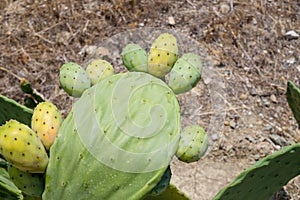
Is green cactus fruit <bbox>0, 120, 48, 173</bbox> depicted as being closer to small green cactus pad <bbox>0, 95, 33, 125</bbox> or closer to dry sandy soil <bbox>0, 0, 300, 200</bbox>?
small green cactus pad <bbox>0, 95, 33, 125</bbox>

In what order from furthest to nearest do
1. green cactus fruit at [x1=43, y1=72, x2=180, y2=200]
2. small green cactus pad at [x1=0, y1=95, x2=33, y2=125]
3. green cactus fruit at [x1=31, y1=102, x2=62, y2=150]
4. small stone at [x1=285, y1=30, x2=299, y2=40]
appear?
small stone at [x1=285, y1=30, x2=299, y2=40], small green cactus pad at [x1=0, y1=95, x2=33, y2=125], green cactus fruit at [x1=31, y1=102, x2=62, y2=150], green cactus fruit at [x1=43, y1=72, x2=180, y2=200]

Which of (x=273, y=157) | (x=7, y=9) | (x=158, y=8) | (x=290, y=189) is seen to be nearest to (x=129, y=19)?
(x=158, y=8)

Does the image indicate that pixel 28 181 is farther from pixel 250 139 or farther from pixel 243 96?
pixel 243 96

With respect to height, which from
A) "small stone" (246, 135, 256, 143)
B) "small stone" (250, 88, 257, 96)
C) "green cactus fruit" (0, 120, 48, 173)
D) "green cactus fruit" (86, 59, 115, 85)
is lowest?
"small stone" (246, 135, 256, 143)

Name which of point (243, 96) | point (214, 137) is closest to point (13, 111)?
point (214, 137)

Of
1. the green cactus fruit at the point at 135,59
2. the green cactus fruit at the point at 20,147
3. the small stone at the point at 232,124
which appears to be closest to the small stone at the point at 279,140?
the small stone at the point at 232,124

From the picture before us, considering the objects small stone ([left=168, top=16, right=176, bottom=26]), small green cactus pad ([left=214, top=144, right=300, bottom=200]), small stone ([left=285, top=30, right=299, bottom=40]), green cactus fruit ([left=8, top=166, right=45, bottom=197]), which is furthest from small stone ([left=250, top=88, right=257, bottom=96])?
green cactus fruit ([left=8, top=166, right=45, bottom=197])
